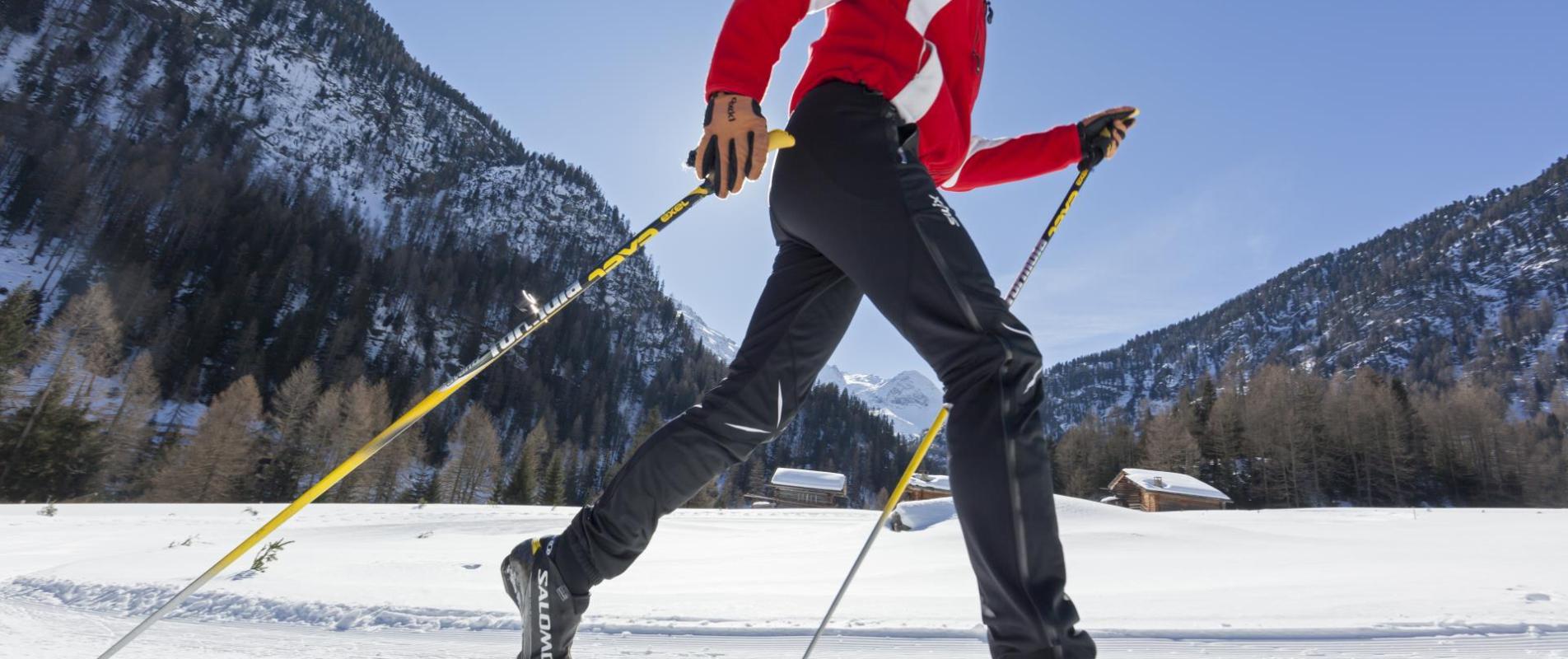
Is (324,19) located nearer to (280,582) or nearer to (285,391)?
(285,391)

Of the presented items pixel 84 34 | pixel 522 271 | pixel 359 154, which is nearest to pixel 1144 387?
pixel 522 271

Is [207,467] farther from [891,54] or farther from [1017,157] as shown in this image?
[891,54]

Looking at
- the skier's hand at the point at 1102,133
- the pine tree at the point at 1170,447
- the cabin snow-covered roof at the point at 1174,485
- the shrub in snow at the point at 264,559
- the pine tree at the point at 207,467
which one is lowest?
the pine tree at the point at 207,467

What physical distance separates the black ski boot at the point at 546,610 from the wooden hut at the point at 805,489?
132 feet

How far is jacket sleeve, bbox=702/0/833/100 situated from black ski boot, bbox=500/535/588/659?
1.06m

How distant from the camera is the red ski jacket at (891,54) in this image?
130 cm

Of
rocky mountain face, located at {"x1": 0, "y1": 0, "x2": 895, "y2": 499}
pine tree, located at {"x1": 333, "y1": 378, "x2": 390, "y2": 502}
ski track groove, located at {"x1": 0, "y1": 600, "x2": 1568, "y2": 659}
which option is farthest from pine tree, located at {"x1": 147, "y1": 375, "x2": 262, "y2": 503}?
ski track groove, located at {"x1": 0, "y1": 600, "x2": 1568, "y2": 659}

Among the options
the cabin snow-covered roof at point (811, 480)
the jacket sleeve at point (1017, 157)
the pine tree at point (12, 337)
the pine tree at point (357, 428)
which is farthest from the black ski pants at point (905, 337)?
the cabin snow-covered roof at point (811, 480)

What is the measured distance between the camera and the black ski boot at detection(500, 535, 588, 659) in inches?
54.7

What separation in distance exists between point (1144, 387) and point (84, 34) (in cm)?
20639

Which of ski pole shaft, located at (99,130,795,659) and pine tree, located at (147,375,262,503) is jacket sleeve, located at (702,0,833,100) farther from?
pine tree, located at (147,375,262,503)

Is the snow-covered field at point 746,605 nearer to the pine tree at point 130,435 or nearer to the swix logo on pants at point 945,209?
the swix logo on pants at point 945,209

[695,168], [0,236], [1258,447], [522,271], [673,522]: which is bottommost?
[673,522]

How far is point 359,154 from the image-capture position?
104 meters
